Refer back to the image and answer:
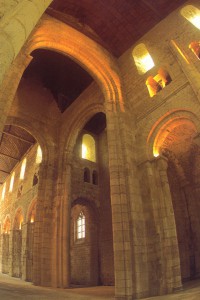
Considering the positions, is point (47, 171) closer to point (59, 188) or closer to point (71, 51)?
point (59, 188)

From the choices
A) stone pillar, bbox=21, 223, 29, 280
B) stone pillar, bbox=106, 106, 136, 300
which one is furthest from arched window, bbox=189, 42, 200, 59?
stone pillar, bbox=21, 223, 29, 280

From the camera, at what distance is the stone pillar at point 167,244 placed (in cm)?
697

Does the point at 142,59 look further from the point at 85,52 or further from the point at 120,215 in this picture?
the point at 120,215

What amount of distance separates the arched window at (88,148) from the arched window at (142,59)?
6.75 meters

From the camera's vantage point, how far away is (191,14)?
376 inches

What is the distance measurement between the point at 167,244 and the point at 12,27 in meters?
7.22

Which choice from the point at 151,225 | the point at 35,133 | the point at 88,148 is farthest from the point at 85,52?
the point at 151,225

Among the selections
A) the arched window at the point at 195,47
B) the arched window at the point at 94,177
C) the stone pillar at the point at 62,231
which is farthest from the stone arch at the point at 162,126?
the arched window at the point at 94,177

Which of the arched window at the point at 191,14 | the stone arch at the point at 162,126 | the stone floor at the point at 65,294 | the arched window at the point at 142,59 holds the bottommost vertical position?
the stone floor at the point at 65,294

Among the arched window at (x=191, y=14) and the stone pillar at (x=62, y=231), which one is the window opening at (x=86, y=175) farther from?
the arched window at (x=191, y=14)

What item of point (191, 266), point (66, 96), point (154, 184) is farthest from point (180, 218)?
point (66, 96)

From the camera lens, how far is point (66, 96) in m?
14.4

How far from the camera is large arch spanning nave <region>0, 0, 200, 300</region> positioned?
739cm

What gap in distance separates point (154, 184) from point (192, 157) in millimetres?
4551
